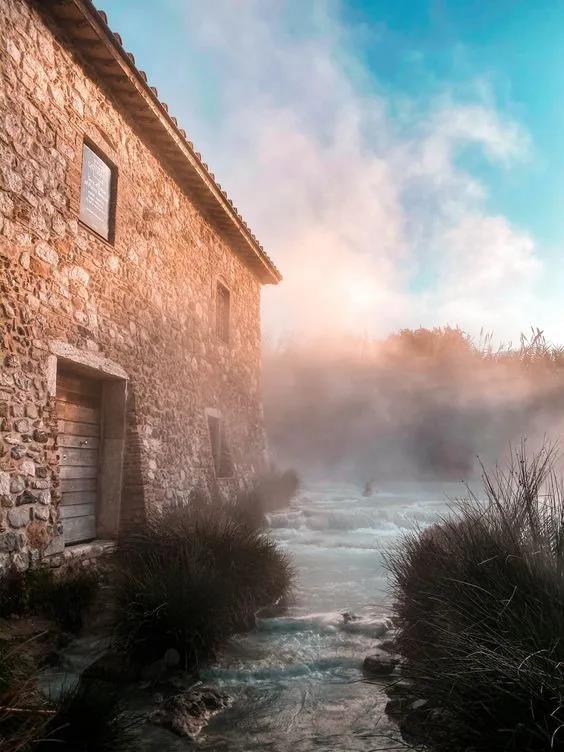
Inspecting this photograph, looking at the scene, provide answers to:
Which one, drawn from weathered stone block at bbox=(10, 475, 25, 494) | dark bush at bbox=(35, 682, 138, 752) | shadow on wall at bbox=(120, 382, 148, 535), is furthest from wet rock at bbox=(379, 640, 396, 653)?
weathered stone block at bbox=(10, 475, 25, 494)

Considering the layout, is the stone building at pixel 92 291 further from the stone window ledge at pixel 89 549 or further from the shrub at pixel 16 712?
the shrub at pixel 16 712

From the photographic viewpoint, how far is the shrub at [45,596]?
4.92 m

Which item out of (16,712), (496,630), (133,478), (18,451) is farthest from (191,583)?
(133,478)

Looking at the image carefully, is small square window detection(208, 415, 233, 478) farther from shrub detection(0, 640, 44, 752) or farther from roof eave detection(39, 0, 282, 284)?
shrub detection(0, 640, 44, 752)

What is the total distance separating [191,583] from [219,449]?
→ 6739 millimetres

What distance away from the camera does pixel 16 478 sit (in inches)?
205

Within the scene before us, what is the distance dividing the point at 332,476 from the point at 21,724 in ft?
83.9

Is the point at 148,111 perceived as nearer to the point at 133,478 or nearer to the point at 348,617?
the point at 133,478

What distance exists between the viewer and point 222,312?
1196cm

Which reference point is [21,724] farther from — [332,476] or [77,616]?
[332,476]

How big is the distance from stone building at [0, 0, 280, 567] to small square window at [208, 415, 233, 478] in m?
0.54

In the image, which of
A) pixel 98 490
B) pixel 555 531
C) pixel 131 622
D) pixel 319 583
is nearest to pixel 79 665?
pixel 131 622

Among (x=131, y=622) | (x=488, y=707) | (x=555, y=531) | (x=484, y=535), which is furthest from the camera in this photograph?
(x=131, y=622)

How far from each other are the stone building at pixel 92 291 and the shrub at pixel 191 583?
901 millimetres
